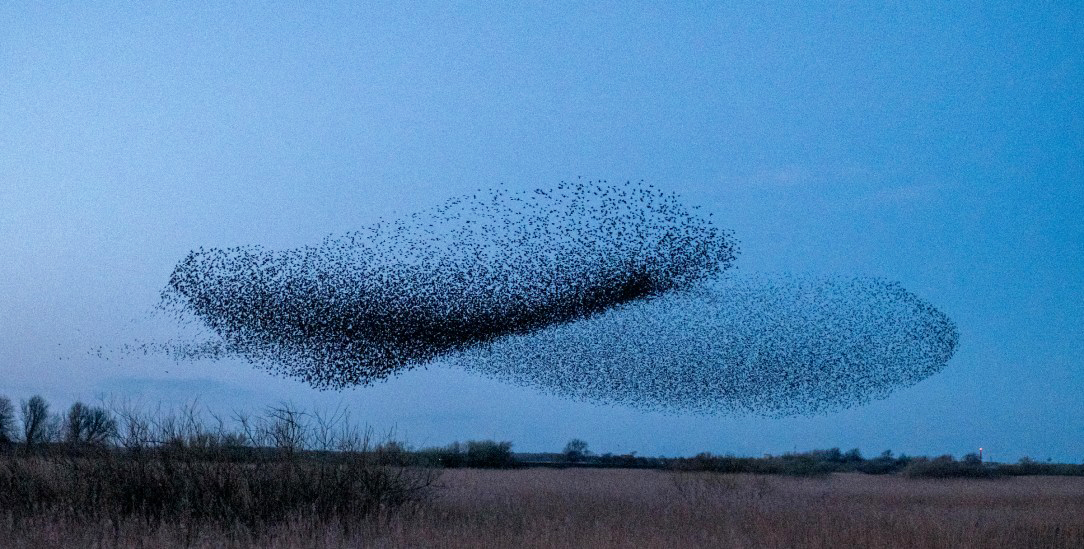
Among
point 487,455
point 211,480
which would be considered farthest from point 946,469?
point 211,480

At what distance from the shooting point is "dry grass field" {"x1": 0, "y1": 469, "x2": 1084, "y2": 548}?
521 inches

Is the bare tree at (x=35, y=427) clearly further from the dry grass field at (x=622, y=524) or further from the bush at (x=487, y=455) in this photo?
the bush at (x=487, y=455)

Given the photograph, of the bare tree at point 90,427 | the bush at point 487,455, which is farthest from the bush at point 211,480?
the bush at point 487,455

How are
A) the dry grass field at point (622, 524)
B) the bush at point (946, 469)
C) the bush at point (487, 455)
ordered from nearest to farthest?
the dry grass field at point (622, 524)
the bush at point (487, 455)
the bush at point (946, 469)

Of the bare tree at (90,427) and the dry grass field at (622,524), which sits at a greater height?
the bare tree at (90,427)

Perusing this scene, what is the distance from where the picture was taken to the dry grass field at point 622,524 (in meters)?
13.2

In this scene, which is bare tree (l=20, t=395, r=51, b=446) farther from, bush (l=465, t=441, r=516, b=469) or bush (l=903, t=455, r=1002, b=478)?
bush (l=903, t=455, r=1002, b=478)

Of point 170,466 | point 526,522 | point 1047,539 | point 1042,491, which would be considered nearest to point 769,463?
point 1042,491

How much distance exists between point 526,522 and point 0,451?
428 inches

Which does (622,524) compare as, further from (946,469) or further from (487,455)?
(946,469)

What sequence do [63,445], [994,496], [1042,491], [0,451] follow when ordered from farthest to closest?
[1042,491] < [994,496] < [0,451] < [63,445]

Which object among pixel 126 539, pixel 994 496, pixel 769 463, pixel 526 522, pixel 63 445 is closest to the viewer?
pixel 126 539

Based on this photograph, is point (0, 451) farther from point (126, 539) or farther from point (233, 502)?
point (126, 539)

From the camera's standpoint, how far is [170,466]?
1614cm
